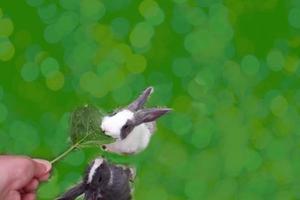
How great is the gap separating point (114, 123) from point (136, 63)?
160 millimetres

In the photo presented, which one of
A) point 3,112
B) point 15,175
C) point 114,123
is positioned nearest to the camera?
point 15,175

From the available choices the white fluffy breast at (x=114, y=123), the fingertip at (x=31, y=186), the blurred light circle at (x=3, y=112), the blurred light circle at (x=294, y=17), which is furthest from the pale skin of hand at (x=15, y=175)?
the blurred light circle at (x=294, y=17)

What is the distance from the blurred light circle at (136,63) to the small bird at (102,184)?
0.15 meters

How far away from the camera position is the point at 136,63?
3.67 ft

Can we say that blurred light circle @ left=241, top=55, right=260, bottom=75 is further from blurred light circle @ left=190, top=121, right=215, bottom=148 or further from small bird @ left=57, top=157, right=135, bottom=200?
small bird @ left=57, top=157, right=135, bottom=200

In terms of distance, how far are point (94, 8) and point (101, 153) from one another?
7.9 inches

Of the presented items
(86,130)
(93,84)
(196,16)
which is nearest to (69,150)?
(86,130)

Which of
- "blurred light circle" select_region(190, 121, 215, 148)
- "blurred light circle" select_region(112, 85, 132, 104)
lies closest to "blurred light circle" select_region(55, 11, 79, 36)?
"blurred light circle" select_region(112, 85, 132, 104)

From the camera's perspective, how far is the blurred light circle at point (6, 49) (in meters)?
1.11

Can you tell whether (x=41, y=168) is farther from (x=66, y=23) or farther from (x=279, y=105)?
(x=279, y=105)

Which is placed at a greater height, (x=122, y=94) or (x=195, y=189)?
(x=122, y=94)

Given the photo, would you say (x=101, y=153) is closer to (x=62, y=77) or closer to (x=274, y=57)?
(x=62, y=77)

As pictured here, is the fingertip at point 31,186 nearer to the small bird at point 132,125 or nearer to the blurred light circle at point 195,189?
the small bird at point 132,125

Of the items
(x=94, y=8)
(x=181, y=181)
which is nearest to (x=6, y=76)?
(x=94, y=8)
